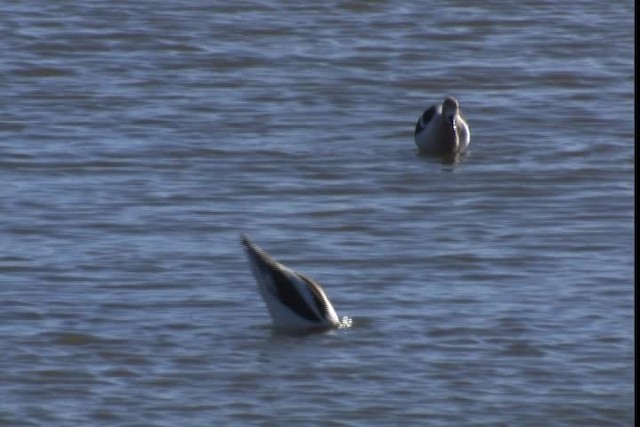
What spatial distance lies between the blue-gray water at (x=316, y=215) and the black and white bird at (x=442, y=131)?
0.16 metres

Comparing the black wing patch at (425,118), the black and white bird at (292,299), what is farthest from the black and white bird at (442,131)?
the black and white bird at (292,299)

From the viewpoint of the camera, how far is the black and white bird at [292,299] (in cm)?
904

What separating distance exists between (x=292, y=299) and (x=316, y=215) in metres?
2.13

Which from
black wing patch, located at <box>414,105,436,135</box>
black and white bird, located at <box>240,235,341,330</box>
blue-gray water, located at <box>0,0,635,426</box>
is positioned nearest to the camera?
blue-gray water, located at <box>0,0,635,426</box>

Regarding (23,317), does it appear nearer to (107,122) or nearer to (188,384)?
(188,384)

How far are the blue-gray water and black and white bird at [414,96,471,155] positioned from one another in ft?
0.52

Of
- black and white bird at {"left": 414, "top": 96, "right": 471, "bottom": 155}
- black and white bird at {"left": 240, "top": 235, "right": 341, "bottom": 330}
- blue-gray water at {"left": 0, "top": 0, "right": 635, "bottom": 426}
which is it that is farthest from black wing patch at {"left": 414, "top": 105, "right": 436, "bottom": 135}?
black and white bird at {"left": 240, "top": 235, "right": 341, "bottom": 330}

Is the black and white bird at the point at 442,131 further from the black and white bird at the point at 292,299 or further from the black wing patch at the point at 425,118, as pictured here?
the black and white bird at the point at 292,299

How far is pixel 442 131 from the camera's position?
1298 centimetres

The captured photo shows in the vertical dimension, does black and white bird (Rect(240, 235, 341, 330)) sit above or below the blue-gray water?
above

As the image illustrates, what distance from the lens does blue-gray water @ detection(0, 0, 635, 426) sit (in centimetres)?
827

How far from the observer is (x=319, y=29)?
57.6ft

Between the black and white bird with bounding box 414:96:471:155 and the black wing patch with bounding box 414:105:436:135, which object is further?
the black wing patch with bounding box 414:105:436:135

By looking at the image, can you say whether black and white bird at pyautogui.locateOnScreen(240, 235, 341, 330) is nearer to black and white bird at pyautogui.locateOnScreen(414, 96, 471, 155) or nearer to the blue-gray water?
the blue-gray water
